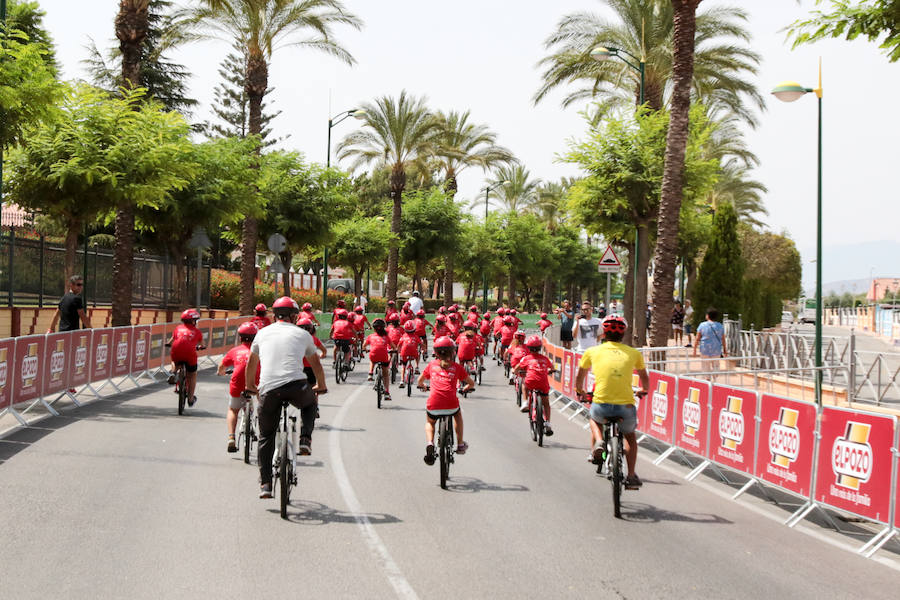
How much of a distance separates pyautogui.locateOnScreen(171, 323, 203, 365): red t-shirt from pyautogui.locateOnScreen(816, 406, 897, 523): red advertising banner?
9349 mm

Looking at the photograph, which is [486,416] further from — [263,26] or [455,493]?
[263,26]

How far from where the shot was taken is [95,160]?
19359mm

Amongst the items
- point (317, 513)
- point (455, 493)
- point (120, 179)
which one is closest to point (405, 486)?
point (455, 493)

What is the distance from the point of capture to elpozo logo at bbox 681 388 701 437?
10.6 metres

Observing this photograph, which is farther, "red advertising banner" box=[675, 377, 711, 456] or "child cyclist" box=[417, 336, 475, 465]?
"red advertising banner" box=[675, 377, 711, 456]

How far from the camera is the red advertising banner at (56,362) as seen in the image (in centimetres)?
1377

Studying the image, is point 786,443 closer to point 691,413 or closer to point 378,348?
point 691,413

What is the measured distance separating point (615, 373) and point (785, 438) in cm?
187

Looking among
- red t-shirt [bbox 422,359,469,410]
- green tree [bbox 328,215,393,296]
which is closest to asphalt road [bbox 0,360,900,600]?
red t-shirt [bbox 422,359,469,410]

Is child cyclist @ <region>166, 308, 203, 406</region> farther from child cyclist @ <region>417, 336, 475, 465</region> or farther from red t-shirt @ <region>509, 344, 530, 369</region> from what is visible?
child cyclist @ <region>417, 336, 475, 465</region>

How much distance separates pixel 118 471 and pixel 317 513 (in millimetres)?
2993

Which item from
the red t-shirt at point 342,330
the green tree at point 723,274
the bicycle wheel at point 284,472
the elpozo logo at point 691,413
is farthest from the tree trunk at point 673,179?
the green tree at point 723,274

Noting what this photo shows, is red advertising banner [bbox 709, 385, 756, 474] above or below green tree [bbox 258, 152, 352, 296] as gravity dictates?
below

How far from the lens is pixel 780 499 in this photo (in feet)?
30.7
